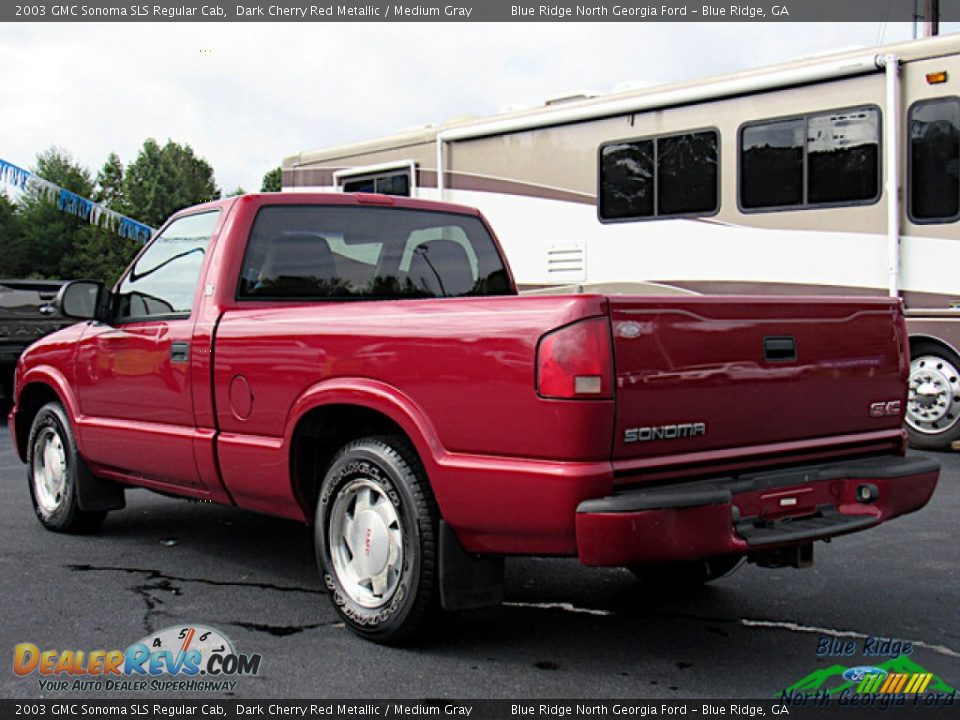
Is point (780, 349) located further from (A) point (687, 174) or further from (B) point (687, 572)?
(A) point (687, 174)

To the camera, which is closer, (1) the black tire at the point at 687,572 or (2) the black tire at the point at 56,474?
(1) the black tire at the point at 687,572

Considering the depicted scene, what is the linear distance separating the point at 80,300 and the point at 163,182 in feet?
288

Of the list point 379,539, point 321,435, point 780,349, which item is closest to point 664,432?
point 780,349

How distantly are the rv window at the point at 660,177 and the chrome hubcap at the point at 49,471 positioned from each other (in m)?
6.64

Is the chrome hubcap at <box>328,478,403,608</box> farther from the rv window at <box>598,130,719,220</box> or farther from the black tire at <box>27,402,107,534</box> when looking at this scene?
the rv window at <box>598,130,719,220</box>

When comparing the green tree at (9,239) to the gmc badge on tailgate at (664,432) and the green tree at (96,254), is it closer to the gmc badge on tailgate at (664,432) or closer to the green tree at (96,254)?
the green tree at (96,254)

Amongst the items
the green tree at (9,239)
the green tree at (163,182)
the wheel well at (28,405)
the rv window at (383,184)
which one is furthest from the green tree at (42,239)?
the wheel well at (28,405)

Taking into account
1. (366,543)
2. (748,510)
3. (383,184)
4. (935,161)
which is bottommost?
(366,543)

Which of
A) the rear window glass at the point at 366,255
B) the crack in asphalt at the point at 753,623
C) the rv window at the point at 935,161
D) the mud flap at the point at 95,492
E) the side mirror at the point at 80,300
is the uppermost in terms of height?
the rv window at the point at 935,161

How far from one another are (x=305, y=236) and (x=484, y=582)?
2.15 meters

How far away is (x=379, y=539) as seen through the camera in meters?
4.42

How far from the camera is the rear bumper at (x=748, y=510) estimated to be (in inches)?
143

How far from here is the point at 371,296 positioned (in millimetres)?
5609

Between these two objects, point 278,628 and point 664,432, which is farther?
point 278,628
